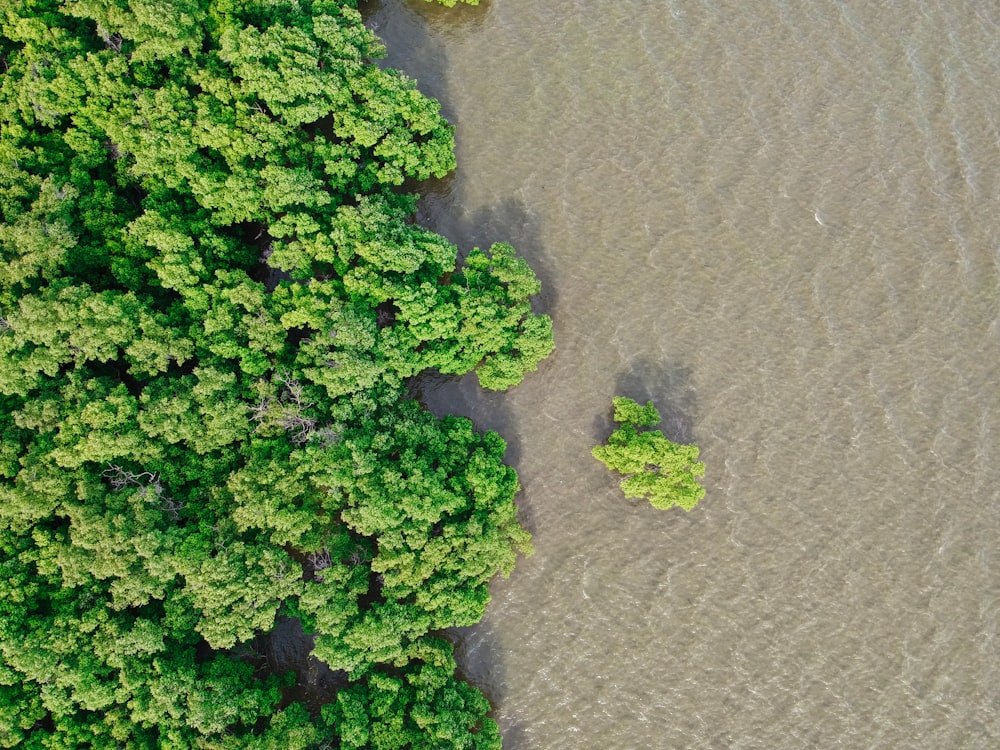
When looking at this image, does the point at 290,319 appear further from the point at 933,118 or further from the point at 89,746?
the point at 933,118

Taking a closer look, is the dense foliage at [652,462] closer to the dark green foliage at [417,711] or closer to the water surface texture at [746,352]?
the water surface texture at [746,352]

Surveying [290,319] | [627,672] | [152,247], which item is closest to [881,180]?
[627,672]

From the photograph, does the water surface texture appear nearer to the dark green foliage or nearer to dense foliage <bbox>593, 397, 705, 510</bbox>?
dense foliage <bbox>593, 397, 705, 510</bbox>

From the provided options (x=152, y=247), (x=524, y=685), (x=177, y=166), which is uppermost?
(x=177, y=166)

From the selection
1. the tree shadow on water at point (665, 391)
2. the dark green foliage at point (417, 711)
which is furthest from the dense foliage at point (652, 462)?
the dark green foliage at point (417, 711)

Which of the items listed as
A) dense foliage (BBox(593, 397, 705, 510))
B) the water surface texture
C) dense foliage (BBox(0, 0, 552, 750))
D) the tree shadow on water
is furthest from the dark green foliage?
the tree shadow on water

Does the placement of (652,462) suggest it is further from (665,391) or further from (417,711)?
(417,711)
